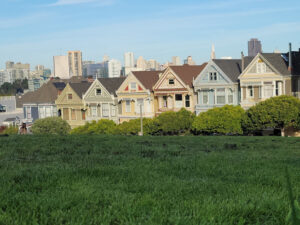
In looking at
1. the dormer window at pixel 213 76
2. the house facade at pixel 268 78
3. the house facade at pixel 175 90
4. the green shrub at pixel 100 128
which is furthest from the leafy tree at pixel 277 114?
the green shrub at pixel 100 128

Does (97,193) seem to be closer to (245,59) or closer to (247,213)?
(247,213)

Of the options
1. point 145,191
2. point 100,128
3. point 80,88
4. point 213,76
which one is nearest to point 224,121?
point 213,76

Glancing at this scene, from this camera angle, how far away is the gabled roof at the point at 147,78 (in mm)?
55688

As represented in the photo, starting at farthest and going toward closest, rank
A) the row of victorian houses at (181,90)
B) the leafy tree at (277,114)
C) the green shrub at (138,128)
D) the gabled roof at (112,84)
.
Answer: the gabled roof at (112,84), the green shrub at (138,128), the row of victorian houses at (181,90), the leafy tree at (277,114)

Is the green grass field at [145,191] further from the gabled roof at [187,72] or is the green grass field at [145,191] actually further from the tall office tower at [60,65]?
the tall office tower at [60,65]

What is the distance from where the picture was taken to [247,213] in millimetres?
5820

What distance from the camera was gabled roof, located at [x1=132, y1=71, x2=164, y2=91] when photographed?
5569 centimetres

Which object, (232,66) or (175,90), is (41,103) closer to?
(175,90)

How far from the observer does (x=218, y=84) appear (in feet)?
164

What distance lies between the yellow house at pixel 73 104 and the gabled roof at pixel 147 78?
9695 millimetres

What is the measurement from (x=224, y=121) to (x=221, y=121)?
0.95ft

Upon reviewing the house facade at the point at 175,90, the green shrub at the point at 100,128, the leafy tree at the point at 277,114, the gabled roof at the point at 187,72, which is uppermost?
the gabled roof at the point at 187,72

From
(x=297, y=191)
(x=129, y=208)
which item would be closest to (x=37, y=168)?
(x=129, y=208)

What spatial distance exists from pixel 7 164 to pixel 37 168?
131 centimetres
